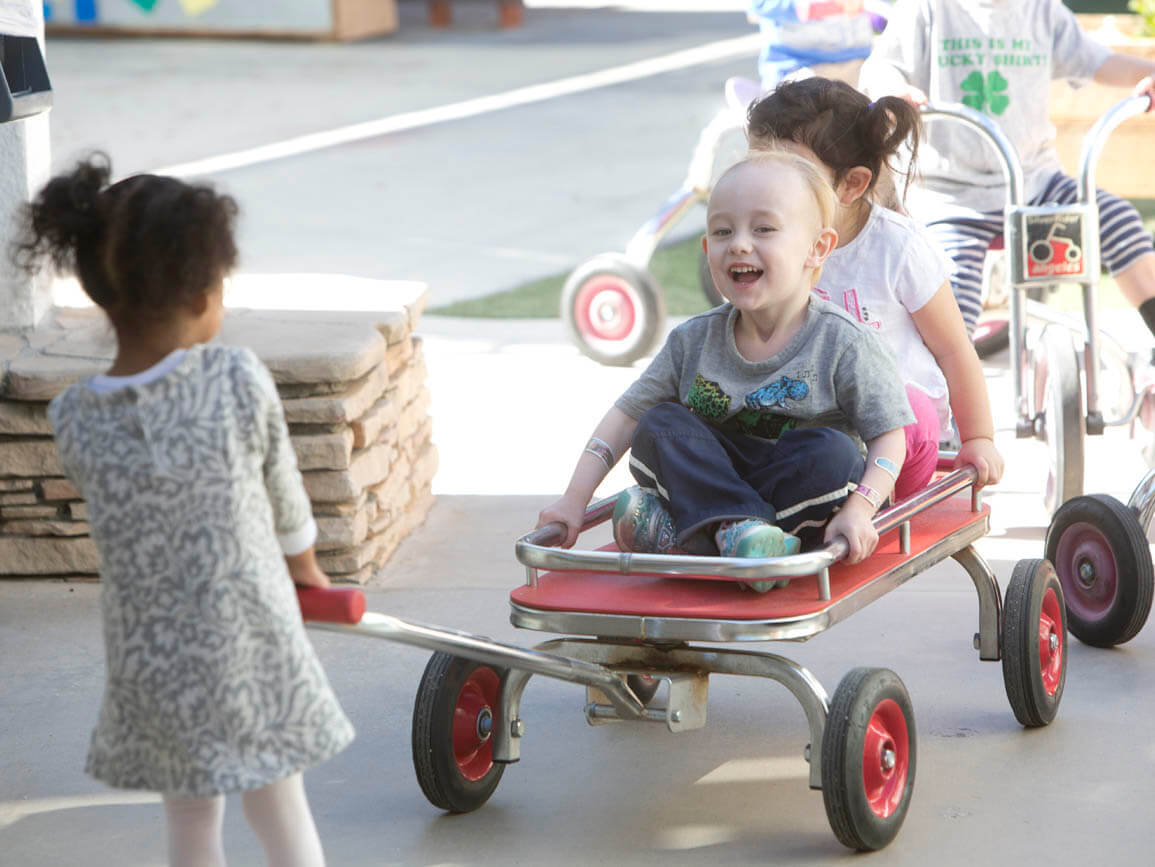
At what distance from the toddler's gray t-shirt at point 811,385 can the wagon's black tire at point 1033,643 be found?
43cm

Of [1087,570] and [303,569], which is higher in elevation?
[303,569]

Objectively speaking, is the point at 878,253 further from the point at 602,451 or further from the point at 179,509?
the point at 179,509

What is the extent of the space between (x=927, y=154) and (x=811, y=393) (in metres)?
2.14

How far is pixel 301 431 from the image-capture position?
385 centimetres

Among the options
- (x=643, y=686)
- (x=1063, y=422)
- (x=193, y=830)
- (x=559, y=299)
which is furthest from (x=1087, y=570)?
(x=559, y=299)

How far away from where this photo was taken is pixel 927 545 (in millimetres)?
2883

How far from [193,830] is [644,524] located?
92cm

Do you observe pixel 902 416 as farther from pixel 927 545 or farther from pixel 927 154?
pixel 927 154

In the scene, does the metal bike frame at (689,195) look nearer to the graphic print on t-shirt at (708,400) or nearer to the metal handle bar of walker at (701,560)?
the graphic print on t-shirt at (708,400)

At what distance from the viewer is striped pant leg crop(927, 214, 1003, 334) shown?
4.42 meters

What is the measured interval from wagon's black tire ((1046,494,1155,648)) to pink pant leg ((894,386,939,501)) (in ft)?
1.97

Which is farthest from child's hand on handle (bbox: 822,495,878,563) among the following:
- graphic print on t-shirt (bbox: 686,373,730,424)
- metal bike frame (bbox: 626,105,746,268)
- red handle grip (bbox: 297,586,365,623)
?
metal bike frame (bbox: 626,105,746,268)

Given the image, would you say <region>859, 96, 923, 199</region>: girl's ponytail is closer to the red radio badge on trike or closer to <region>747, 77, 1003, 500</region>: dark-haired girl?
<region>747, 77, 1003, 500</region>: dark-haired girl

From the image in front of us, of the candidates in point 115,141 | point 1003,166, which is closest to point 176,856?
point 1003,166
